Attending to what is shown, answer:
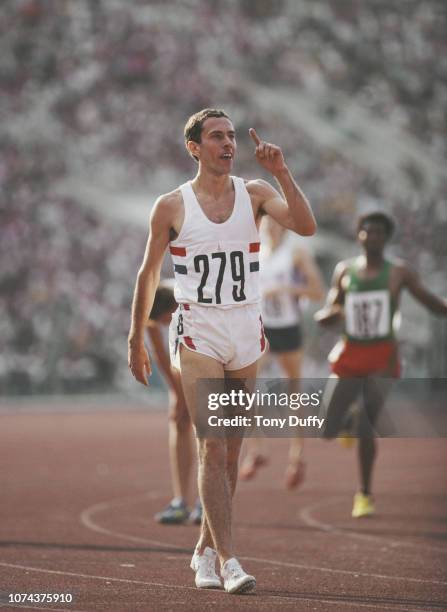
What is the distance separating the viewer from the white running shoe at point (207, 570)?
6789mm

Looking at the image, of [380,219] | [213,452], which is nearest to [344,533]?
[380,219]

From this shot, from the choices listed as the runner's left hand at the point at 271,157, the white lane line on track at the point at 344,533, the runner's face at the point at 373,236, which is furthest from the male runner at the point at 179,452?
the runner's left hand at the point at 271,157

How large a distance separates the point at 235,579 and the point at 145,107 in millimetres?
26450

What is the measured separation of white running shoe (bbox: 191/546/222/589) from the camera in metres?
6.79

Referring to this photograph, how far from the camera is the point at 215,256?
266 inches

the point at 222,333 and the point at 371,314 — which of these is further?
the point at 371,314

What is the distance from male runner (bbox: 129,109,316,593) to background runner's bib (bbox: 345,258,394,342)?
3.82 m

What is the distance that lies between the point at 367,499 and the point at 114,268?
67.5ft

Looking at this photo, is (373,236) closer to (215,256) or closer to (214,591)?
(215,256)

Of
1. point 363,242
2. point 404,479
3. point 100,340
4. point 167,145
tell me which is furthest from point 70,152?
point 363,242

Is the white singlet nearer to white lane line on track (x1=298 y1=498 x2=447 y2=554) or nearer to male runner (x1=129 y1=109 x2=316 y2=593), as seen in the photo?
white lane line on track (x1=298 y1=498 x2=447 y2=554)

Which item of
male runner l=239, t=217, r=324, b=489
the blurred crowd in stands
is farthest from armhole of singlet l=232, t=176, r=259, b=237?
the blurred crowd in stands

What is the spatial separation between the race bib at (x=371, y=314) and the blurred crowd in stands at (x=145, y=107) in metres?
18.9

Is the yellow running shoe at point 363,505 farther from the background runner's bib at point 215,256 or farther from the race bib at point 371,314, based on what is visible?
the background runner's bib at point 215,256
